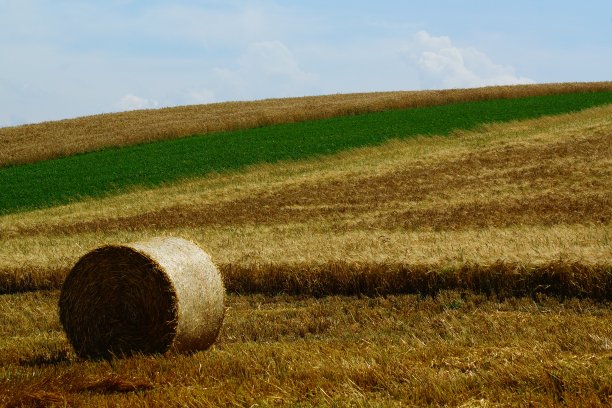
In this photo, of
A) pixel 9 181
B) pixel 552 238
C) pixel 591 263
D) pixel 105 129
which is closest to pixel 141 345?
pixel 591 263

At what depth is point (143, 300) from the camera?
9359 mm

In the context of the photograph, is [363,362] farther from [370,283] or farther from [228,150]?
[228,150]

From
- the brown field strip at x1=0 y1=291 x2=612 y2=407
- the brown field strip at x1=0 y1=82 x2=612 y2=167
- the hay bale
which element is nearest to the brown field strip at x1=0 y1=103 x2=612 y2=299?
the brown field strip at x1=0 y1=291 x2=612 y2=407

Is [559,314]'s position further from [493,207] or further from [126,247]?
[493,207]

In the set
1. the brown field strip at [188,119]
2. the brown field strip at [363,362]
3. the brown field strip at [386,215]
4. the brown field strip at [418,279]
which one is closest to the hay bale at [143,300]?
the brown field strip at [363,362]

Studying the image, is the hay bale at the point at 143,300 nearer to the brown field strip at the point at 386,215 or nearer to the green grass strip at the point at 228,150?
the brown field strip at the point at 386,215

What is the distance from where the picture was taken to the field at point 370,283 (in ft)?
21.3

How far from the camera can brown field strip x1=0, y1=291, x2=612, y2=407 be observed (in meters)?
6.12

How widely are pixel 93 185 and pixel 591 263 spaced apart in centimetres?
2179

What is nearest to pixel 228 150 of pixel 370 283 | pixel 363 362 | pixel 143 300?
pixel 370 283

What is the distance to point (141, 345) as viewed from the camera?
927 cm

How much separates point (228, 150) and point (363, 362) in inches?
1083

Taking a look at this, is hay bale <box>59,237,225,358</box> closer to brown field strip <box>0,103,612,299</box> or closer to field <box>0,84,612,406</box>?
field <box>0,84,612,406</box>

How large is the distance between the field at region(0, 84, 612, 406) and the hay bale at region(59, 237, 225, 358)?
321 mm
